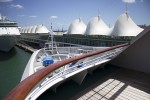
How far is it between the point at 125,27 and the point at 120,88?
977 inches

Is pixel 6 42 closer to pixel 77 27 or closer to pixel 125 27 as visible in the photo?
pixel 77 27

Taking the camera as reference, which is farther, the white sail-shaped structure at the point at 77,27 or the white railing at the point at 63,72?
the white sail-shaped structure at the point at 77,27

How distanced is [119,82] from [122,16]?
2602 centimetres

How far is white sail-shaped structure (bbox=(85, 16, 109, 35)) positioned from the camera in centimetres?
3340

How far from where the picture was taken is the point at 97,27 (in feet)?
111

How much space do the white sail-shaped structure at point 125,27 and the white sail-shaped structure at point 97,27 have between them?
3597mm

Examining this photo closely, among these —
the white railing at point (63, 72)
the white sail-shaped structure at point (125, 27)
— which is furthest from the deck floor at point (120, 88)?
the white sail-shaped structure at point (125, 27)

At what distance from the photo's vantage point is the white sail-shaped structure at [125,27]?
2859 centimetres

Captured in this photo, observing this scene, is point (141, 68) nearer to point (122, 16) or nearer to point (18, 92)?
point (18, 92)

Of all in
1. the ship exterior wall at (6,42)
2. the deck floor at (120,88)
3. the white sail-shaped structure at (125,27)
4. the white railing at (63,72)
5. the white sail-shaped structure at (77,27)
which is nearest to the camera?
the white railing at (63,72)

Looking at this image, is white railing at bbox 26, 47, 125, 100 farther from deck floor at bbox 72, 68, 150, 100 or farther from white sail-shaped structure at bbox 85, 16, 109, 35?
white sail-shaped structure at bbox 85, 16, 109, 35

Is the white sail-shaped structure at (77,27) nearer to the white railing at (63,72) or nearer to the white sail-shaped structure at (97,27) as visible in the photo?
the white sail-shaped structure at (97,27)

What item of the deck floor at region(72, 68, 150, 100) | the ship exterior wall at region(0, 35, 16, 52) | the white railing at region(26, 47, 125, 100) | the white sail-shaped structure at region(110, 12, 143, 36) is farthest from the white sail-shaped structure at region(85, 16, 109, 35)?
the white railing at region(26, 47, 125, 100)

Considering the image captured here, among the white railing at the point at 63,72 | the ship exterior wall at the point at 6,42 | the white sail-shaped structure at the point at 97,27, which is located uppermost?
the white sail-shaped structure at the point at 97,27
